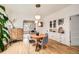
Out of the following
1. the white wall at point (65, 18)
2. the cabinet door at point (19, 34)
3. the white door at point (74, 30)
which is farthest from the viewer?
the white door at point (74, 30)

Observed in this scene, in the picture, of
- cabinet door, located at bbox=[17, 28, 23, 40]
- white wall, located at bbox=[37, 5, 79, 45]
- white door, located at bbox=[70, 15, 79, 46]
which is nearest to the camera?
cabinet door, located at bbox=[17, 28, 23, 40]

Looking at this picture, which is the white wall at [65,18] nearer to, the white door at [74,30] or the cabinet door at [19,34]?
the white door at [74,30]

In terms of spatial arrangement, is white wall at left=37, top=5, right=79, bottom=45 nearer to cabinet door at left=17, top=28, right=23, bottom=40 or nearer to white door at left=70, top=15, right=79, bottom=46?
white door at left=70, top=15, right=79, bottom=46

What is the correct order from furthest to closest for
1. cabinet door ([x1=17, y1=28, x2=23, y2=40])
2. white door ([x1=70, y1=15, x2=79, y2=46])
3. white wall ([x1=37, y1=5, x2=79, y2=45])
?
white door ([x1=70, y1=15, x2=79, y2=46]), white wall ([x1=37, y1=5, x2=79, y2=45]), cabinet door ([x1=17, y1=28, x2=23, y2=40])

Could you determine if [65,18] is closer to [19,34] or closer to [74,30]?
[74,30]

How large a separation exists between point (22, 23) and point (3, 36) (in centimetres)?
114

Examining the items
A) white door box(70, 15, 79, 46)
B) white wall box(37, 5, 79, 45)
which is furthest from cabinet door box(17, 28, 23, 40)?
white door box(70, 15, 79, 46)

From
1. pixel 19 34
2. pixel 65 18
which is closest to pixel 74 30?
pixel 65 18

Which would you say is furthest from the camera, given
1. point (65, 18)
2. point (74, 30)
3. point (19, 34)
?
point (65, 18)

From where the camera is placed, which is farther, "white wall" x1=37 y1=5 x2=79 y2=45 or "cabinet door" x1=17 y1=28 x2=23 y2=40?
"white wall" x1=37 y1=5 x2=79 y2=45

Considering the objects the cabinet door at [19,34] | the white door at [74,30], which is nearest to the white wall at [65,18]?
the white door at [74,30]

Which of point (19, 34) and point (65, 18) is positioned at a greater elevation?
point (65, 18)

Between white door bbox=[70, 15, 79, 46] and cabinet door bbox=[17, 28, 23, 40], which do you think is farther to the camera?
white door bbox=[70, 15, 79, 46]
